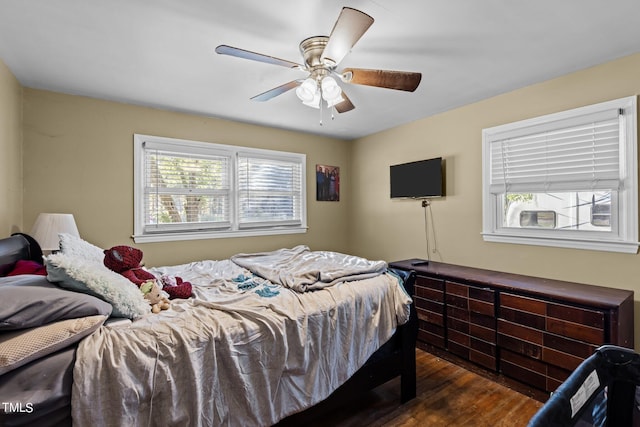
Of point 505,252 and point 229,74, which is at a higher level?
point 229,74

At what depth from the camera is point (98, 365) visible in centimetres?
110

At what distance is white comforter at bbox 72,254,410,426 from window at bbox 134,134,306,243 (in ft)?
4.81

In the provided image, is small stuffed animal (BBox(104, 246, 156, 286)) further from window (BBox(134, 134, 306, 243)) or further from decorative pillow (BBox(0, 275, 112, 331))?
window (BBox(134, 134, 306, 243))

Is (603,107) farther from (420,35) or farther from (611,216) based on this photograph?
(420,35)

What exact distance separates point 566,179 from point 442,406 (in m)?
2.04

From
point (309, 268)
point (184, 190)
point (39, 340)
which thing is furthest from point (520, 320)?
point (184, 190)

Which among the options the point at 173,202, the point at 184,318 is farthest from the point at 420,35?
the point at 173,202

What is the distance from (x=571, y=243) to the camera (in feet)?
7.88

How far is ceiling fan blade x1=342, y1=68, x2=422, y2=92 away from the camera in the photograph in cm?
185

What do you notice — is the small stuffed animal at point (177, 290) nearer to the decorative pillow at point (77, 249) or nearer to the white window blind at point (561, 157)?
the decorative pillow at point (77, 249)

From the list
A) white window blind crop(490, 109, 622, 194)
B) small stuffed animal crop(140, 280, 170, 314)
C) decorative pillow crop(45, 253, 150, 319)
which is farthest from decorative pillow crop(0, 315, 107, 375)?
white window blind crop(490, 109, 622, 194)

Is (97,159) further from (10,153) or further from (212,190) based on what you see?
(212,190)

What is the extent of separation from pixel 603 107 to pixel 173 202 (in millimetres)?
3911

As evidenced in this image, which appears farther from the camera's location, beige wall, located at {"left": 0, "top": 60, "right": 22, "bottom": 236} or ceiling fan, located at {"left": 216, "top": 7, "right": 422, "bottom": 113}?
beige wall, located at {"left": 0, "top": 60, "right": 22, "bottom": 236}
